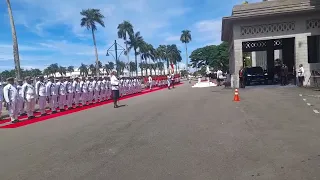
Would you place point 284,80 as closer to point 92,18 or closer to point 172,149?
point 172,149

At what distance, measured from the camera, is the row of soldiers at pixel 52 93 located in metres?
14.7

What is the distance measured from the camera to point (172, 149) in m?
7.37

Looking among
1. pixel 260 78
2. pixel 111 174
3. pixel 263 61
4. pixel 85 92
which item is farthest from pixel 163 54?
pixel 111 174

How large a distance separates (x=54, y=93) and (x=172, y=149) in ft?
39.6

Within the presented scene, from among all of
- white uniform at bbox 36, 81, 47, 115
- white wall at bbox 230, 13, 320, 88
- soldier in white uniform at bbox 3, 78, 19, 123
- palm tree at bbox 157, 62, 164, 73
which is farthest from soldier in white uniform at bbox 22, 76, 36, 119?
palm tree at bbox 157, 62, 164, 73

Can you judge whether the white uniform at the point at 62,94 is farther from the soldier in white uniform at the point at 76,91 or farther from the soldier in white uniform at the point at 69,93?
the soldier in white uniform at the point at 76,91

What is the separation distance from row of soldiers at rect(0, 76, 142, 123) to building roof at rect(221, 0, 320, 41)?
11.2 metres

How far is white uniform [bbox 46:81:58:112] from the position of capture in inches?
693

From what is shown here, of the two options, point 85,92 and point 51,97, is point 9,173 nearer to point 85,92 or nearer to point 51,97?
point 51,97

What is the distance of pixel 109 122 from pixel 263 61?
48.6 m

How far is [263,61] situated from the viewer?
186 ft

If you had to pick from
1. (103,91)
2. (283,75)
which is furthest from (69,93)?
(283,75)

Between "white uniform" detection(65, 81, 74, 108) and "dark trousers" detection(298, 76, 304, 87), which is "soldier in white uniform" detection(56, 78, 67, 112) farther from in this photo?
"dark trousers" detection(298, 76, 304, 87)

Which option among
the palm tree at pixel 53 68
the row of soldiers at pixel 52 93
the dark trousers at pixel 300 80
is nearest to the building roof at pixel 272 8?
the dark trousers at pixel 300 80
